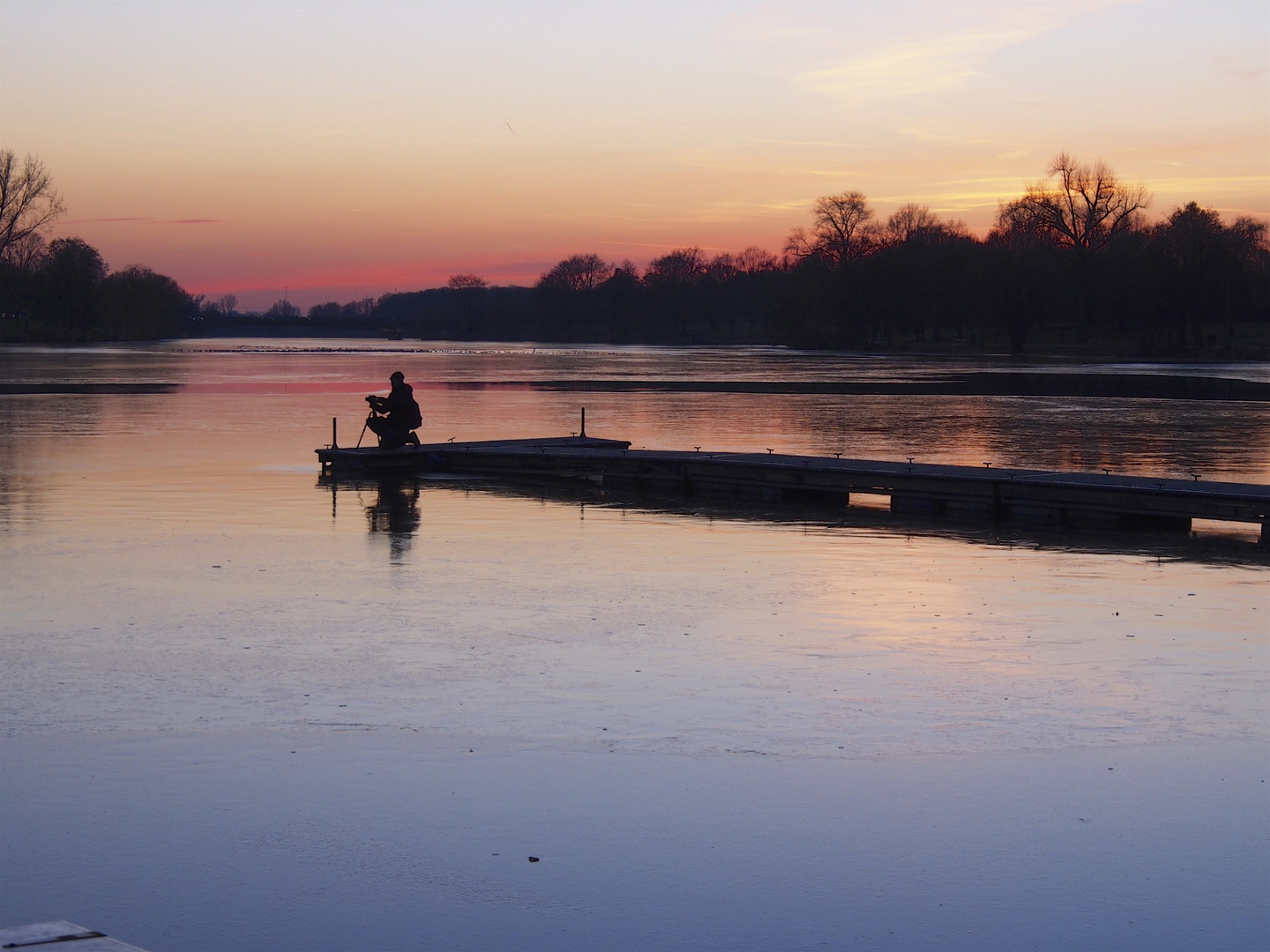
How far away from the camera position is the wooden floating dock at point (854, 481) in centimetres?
1598

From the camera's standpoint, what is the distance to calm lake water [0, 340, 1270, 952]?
5.41 m

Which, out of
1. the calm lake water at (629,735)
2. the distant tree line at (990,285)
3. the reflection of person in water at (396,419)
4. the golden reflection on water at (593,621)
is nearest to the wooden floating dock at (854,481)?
the reflection of person in water at (396,419)

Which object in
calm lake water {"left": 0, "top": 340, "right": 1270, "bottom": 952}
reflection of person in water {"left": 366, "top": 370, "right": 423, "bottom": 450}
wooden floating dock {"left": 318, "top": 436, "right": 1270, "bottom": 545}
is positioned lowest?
calm lake water {"left": 0, "top": 340, "right": 1270, "bottom": 952}

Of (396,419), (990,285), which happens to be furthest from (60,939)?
(990,285)

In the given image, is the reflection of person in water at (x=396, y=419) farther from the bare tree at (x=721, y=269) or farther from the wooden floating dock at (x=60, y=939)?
the bare tree at (x=721, y=269)

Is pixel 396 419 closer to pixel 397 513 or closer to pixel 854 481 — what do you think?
pixel 397 513

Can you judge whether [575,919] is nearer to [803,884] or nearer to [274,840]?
[803,884]

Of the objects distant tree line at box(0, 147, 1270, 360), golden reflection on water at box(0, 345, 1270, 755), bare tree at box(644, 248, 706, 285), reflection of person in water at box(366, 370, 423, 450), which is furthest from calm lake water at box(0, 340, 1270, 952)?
bare tree at box(644, 248, 706, 285)

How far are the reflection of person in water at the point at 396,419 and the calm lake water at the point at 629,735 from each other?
666 centimetres

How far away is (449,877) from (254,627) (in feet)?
16.7

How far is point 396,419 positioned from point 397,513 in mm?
5998

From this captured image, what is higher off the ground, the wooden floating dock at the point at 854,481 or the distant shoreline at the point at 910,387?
the distant shoreline at the point at 910,387

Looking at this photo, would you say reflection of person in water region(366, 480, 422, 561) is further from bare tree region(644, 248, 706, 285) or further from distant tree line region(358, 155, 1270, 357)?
bare tree region(644, 248, 706, 285)

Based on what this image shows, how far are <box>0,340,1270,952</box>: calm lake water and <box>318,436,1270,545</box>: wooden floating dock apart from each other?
3.68ft
